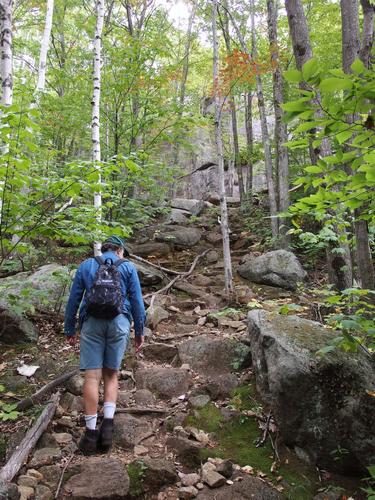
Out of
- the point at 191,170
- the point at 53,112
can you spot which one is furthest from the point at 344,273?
the point at 191,170

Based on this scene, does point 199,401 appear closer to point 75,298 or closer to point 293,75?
point 75,298

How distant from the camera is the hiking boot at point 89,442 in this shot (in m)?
3.61

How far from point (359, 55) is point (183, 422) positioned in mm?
5409

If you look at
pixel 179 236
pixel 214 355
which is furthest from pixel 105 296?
pixel 179 236

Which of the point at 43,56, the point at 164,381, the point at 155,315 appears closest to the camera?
the point at 164,381

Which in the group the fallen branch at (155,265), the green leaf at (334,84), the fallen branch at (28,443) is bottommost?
the fallen branch at (28,443)

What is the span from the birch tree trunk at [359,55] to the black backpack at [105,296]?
278cm

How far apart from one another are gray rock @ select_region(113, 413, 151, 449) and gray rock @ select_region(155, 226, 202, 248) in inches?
333

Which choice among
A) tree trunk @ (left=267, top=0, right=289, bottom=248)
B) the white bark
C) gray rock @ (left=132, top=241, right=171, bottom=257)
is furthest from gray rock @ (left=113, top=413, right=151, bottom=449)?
the white bark

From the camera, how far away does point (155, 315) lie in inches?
290

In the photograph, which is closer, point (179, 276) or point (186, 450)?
point (186, 450)

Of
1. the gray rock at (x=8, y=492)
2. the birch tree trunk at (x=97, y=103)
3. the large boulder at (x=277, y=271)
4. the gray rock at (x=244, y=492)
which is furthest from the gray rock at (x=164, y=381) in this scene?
the large boulder at (x=277, y=271)

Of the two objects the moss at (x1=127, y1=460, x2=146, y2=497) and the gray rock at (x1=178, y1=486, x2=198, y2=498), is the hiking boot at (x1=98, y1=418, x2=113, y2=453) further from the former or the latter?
the gray rock at (x1=178, y1=486, x2=198, y2=498)

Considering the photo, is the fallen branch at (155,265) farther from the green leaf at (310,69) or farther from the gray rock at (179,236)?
the green leaf at (310,69)
